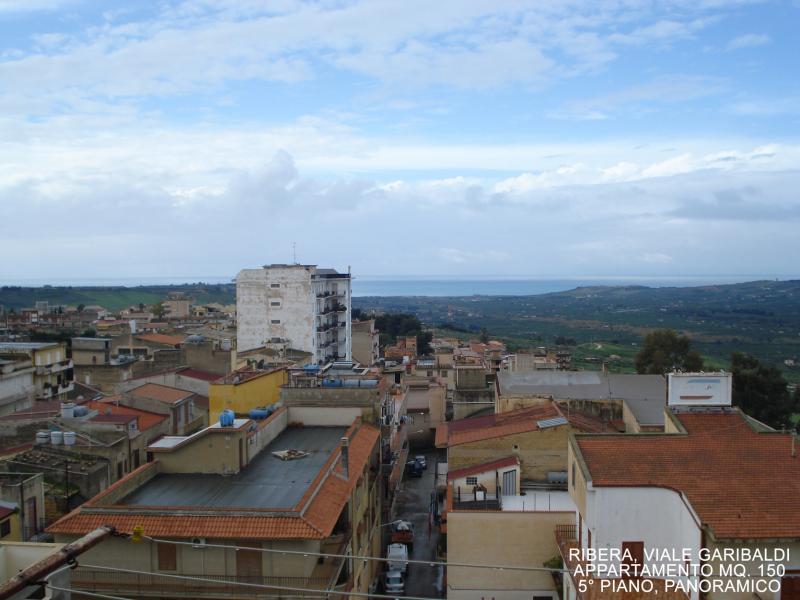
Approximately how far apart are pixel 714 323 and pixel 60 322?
451ft

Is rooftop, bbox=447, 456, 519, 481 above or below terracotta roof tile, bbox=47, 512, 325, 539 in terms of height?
below

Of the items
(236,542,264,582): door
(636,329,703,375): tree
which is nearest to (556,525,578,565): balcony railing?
(236,542,264,582): door

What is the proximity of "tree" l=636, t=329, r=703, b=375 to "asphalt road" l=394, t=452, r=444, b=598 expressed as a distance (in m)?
18.9

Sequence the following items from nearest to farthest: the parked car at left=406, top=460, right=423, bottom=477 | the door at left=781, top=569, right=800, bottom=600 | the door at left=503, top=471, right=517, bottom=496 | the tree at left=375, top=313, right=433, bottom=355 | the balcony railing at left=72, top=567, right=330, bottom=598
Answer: the door at left=781, top=569, right=800, bottom=600 < the balcony railing at left=72, top=567, right=330, bottom=598 < the door at left=503, top=471, right=517, bottom=496 < the parked car at left=406, top=460, right=423, bottom=477 < the tree at left=375, top=313, right=433, bottom=355

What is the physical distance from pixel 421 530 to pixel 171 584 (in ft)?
48.8

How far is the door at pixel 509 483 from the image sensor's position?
21.9 meters

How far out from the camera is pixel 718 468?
49.1 feet

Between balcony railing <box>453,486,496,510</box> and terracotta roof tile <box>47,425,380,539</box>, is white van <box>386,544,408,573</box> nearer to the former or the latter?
balcony railing <box>453,486,496,510</box>

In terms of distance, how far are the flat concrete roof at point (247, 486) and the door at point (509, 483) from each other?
5.41m

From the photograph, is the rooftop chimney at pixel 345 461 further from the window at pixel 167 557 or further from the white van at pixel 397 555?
the white van at pixel 397 555

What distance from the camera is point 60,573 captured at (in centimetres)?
1016

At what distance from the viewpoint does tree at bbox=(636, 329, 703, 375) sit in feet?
161

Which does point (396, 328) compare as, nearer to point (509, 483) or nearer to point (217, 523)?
point (509, 483)

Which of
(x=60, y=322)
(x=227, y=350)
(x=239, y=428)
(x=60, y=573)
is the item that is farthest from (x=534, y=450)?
(x=60, y=322)
